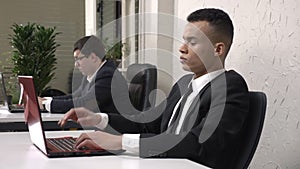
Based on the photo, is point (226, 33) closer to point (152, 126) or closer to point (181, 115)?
point (181, 115)

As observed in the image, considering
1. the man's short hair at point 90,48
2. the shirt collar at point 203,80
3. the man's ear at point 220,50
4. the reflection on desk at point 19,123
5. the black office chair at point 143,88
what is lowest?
the reflection on desk at point 19,123

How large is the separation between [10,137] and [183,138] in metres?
0.68

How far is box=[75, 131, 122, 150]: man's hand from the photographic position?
4.10 feet

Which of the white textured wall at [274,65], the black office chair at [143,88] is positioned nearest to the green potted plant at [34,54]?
the black office chair at [143,88]

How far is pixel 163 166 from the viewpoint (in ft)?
3.66

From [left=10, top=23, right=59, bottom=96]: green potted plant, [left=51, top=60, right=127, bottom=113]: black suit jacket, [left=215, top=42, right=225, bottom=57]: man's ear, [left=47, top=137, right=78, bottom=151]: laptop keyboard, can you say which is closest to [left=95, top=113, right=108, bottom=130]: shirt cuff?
[left=47, top=137, right=78, bottom=151]: laptop keyboard

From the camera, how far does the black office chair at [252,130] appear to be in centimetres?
135

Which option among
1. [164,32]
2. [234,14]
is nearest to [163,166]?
[234,14]

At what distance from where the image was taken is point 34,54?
284 cm

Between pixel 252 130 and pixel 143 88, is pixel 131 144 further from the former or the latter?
pixel 143 88

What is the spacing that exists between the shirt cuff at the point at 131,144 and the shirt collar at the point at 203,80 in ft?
1.41

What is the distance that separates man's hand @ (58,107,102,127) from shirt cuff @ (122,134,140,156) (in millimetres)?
221

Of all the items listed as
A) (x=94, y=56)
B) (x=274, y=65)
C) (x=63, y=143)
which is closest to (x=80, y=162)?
(x=63, y=143)

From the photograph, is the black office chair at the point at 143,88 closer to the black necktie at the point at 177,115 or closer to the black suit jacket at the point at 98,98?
the black suit jacket at the point at 98,98
